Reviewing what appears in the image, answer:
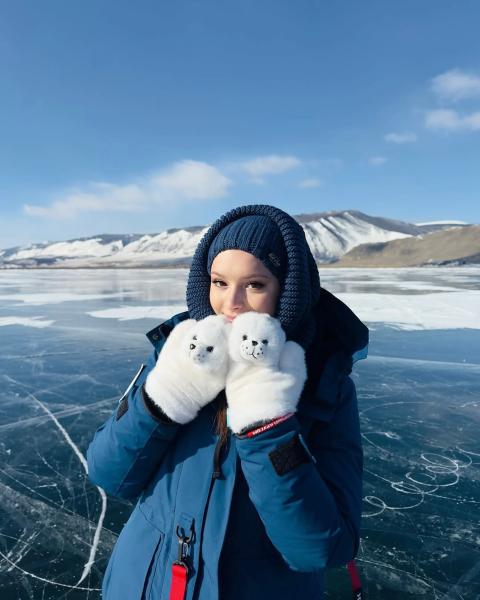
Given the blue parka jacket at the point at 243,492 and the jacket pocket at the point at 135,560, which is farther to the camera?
the jacket pocket at the point at 135,560

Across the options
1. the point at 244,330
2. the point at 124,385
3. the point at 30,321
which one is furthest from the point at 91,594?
the point at 30,321

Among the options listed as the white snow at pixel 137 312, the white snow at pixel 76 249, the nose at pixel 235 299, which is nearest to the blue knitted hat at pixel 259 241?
the nose at pixel 235 299

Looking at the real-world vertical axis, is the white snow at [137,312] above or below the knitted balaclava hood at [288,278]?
below

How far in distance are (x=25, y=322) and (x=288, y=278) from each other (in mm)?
10105

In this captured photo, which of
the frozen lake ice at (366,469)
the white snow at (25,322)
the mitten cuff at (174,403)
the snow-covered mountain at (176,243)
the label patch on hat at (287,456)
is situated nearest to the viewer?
the label patch on hat at (287,456)

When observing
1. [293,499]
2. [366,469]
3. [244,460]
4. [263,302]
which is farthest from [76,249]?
[293,499]

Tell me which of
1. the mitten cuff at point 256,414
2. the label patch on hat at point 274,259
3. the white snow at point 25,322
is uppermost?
the label patch on hat at point 274,259

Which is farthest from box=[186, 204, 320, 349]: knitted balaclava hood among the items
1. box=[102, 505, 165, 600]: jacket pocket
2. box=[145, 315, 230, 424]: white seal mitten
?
box=[102, 505, 165, 600]: jacket pocket

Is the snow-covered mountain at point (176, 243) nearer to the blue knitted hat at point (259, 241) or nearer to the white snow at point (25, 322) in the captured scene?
the white snow at point (25, 322)

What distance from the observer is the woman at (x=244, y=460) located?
112 centimetres

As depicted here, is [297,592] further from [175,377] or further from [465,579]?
[465,579]

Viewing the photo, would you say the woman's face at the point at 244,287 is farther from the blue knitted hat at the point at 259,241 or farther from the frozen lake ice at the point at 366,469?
the frozen lake ice at the point at 366,469

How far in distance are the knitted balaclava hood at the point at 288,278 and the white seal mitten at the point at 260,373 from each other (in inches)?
6.3

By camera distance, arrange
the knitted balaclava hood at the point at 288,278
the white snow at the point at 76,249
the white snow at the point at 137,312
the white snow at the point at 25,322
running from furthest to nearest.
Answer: the white snow at the point at 76,249, the white snow at the point at 137,312, the white snow at the point at 25,322, the knitted balaclava hood at the point at 288,278
